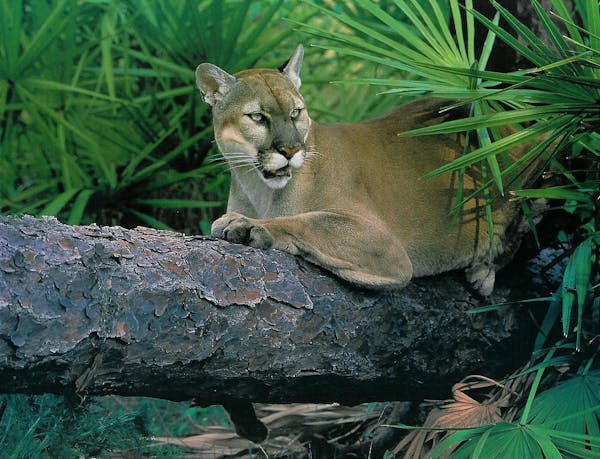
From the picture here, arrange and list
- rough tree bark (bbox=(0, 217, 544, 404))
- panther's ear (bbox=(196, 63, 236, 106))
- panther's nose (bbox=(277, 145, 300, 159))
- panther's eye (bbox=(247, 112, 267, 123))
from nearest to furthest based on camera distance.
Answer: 1. rough tree bark (bbox=(0, 217, 544, 404))
2. panther's nose (bbox=(277, 145, 300, 159))
3. panther's eye (bbox=(247, 112, 267, 123))
4. panther's ear (bbox=(196, 63, 236, 106))

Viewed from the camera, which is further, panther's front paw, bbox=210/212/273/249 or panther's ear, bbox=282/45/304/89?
panther's ear, bbox=282/45/304/89

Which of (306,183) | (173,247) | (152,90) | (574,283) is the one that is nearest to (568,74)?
(574,283)

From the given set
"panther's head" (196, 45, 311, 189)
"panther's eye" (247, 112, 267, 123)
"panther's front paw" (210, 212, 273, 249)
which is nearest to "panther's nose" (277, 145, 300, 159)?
"panther's head" (196, 45, 311, 189)

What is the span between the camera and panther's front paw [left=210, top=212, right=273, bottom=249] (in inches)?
112

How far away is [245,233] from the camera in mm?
2857

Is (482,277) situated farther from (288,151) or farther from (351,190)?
(288,151)

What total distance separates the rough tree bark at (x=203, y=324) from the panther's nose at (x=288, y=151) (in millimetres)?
417

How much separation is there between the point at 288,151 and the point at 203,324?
85cm

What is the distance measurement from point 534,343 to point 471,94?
121 centimetres

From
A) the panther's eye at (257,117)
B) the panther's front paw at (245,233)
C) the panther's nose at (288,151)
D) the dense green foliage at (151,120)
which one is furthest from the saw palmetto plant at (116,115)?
the panther's front paw at (245,233)

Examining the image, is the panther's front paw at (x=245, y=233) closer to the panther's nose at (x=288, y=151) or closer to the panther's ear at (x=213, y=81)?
the panther's nose at (x=288, y=151)

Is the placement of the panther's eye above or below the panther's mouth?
above

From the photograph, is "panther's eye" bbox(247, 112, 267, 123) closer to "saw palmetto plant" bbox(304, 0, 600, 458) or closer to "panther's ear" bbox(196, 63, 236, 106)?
"panther's ear" bbox(196, 63, 236, 106)

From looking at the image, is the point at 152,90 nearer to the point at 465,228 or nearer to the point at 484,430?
the point at 465,228
